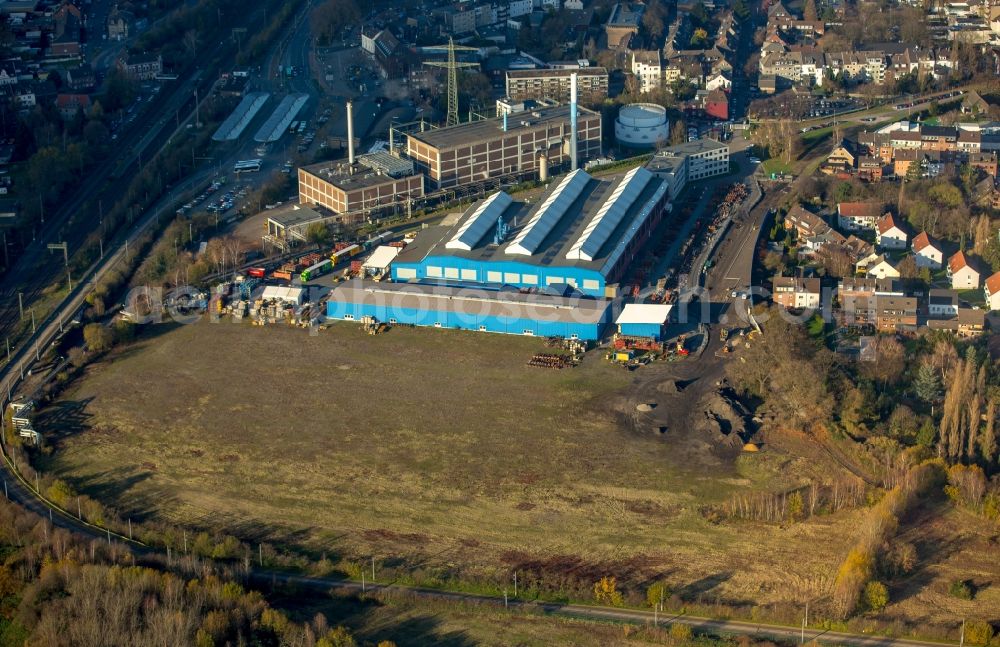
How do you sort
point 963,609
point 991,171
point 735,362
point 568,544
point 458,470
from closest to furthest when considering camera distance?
point 963,609
point 568,544
point 458,470
point 735,362
point 991,171

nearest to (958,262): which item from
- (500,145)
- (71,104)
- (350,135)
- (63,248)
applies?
(500,145)

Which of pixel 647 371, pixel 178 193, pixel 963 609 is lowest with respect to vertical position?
pixel 963 609

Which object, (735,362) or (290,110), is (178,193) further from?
(735,362)

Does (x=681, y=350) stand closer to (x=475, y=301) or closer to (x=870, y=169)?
(x=475, y=301)

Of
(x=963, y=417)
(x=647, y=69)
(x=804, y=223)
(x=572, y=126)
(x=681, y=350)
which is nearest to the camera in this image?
(x=963, y=417)

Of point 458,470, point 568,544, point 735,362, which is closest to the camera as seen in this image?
point 568,544

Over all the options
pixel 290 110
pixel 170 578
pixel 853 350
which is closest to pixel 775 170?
pixel 853 350

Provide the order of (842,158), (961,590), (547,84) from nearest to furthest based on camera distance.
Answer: (961,590), (842,158), (547,84)

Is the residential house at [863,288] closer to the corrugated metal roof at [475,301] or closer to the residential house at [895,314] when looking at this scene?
the residential house at [895,314]
